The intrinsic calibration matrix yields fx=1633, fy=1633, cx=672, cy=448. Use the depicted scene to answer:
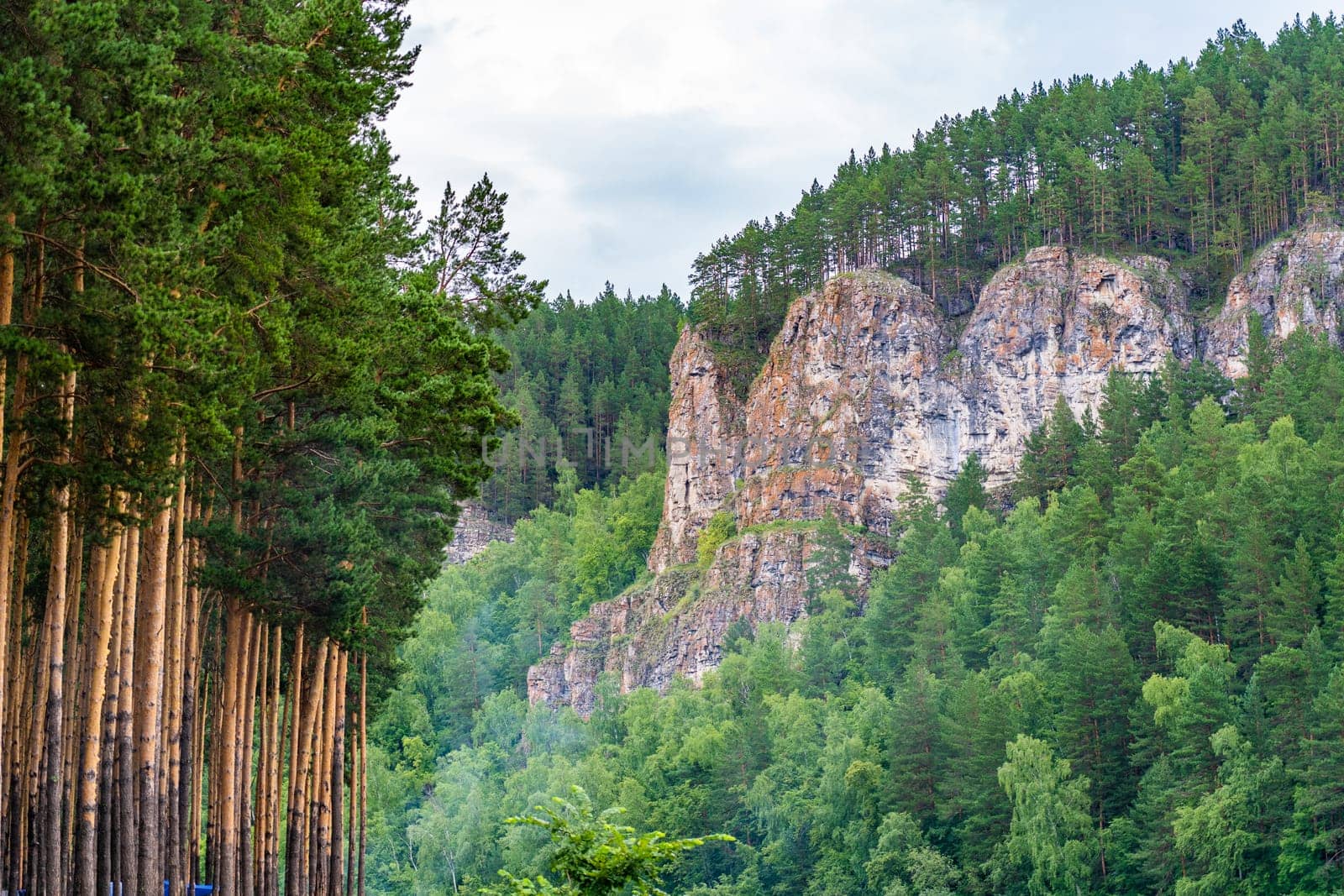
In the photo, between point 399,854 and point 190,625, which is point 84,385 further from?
point 399,854

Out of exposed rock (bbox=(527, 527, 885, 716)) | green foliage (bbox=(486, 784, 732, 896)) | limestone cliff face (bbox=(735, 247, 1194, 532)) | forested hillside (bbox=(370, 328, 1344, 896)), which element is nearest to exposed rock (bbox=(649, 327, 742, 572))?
exposed rock (bbox=(527, 527, 885, 716))

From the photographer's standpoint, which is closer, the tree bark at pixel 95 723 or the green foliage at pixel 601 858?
the green foliage at pixel 601 858

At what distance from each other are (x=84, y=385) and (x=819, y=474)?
281 feet

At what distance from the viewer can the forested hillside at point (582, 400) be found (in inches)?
5330

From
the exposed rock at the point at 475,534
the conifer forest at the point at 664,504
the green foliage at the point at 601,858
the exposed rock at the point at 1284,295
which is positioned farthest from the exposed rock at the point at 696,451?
the green foliage at the point at 601,858

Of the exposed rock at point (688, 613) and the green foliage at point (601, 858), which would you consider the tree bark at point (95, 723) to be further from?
the exposed rock at point (688, 613)

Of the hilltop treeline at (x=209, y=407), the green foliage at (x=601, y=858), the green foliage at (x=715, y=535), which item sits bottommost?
the green foliage at (x=601, y=858)

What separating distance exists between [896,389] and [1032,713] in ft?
137

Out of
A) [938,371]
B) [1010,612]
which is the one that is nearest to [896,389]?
[938,371]

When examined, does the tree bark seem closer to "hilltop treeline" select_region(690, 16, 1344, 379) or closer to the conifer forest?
the conifer forest

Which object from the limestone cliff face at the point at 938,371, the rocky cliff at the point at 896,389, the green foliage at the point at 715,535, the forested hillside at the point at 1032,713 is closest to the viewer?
the forested hillside at the point at 1032,713

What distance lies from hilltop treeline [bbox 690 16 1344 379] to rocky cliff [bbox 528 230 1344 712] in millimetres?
3565

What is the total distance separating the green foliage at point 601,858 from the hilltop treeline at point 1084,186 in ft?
312

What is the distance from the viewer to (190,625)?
2459cm
